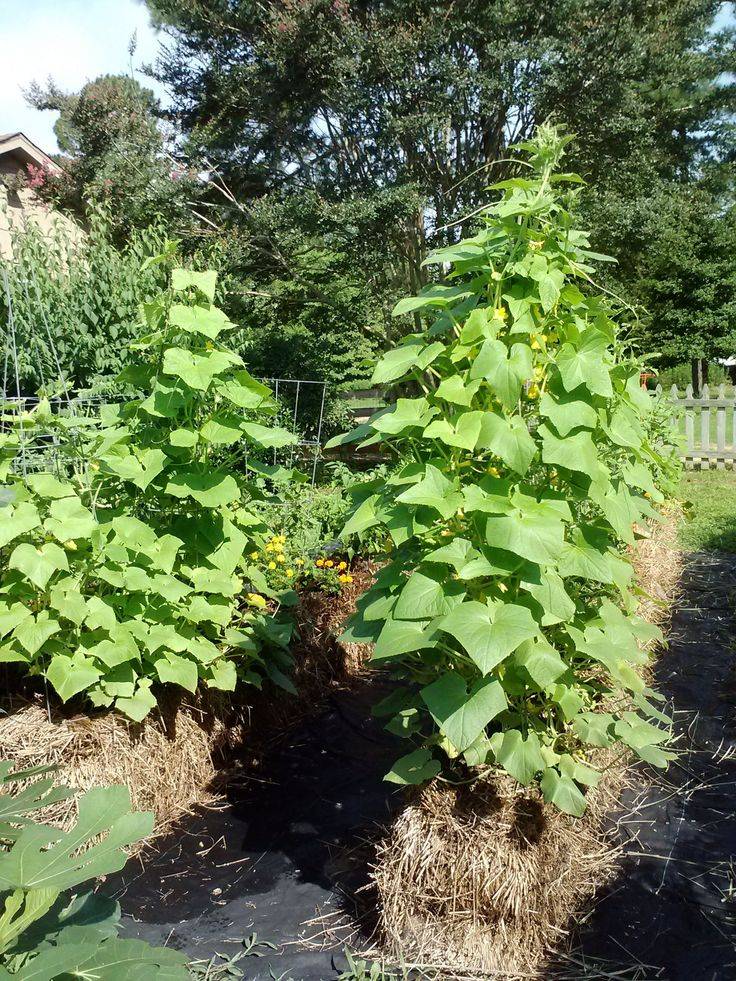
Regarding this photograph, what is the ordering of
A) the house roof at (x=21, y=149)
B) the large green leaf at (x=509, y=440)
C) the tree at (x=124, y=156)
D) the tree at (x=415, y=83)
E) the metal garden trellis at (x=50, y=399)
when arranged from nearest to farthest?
1. the large green leaf at (x=509, y=440)
2. the metal garden trellis at (x=50, y=399)
3. the tree at (x=415, y=83)
4. the tree at (x=124, y=156)
5. the house roof at (x=21, y=149)

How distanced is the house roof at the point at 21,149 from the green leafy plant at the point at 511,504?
1267 cm

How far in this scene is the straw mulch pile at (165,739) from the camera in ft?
7.85

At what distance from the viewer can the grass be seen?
5.54 metres

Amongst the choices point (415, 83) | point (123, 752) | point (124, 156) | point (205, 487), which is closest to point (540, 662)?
point (205, 487)

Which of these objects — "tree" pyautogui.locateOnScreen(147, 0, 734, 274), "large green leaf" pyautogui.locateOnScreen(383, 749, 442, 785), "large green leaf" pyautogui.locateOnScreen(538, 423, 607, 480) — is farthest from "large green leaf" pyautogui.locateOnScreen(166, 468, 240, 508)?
"tree" pyautogui.locateOnScreen(147, 0, 734, 274)

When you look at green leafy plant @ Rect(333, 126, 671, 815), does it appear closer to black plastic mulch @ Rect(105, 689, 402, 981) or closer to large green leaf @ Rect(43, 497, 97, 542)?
black plastic mulch @ Rect(105, 689, 402, 981)

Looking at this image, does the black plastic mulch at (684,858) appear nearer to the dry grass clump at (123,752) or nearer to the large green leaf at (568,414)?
the large green leaf at (568,414)

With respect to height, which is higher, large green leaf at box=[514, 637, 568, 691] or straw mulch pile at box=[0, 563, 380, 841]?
large green leaf at box=[514, 637, 568, 691]

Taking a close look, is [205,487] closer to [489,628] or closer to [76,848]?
[489,628]

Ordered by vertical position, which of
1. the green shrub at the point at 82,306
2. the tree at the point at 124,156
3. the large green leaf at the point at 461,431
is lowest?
the large green leaf at the point at 461,431

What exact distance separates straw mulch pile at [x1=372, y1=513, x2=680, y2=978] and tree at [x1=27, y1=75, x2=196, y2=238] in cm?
744

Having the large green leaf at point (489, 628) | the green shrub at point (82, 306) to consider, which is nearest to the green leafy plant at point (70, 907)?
the large green leaf at point (489, 628)

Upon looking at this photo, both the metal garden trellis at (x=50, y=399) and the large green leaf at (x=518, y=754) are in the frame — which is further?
the metal garden trellis at (x=50, y=399)

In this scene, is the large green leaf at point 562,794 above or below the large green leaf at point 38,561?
below
